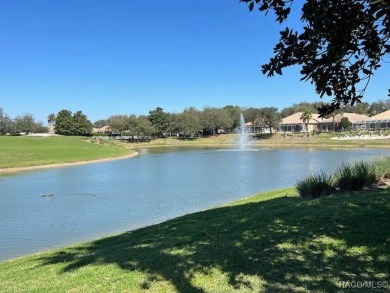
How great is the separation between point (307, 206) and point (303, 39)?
579 centimetres

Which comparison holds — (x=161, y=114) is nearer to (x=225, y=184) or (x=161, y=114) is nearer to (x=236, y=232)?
(x=225, y=184)

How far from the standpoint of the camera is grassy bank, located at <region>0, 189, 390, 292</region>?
15.5ft

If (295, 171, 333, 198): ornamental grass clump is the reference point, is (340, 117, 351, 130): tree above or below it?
above

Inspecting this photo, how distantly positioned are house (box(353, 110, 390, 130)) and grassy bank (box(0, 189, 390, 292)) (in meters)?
96.0

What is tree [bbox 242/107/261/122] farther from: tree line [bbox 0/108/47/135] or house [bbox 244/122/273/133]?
tree line [bbox 0/108/47/135]

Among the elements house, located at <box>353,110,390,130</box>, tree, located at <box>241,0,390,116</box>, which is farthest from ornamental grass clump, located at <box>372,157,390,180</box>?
house, located at <box>353,110,390,130</box>

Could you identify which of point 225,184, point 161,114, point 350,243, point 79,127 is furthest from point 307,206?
point 79,127

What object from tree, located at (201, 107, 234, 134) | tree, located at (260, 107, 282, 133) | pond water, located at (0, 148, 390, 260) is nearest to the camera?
pond water, located at (0, 148, 390, 260)

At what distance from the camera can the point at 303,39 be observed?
12.5 ft

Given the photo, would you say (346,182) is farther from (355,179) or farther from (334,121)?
(334,121)

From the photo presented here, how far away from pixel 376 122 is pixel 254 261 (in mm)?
101593

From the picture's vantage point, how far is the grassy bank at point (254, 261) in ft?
15.5

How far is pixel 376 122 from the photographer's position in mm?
97312

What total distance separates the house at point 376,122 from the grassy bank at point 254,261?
96043 mm
